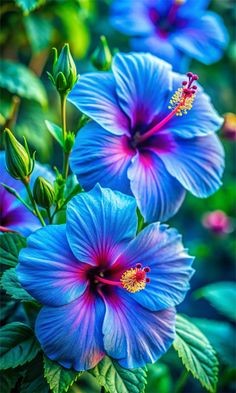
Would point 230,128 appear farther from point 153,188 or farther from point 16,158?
point 16,158

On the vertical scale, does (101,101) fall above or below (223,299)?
above

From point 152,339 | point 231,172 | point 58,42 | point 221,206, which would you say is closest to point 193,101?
point 152,339

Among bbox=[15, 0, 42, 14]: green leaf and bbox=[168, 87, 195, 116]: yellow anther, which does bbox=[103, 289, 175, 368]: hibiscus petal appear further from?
bbox=[15, 0, 42, 14]: green leaf

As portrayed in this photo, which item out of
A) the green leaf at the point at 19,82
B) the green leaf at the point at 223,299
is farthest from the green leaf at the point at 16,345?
the green leaf at the point at 19,82

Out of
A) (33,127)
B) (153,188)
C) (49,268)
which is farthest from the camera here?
(33,127)

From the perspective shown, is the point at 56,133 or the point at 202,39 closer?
the point at 56,133

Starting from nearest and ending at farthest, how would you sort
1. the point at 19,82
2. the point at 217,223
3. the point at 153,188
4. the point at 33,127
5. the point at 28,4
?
the point at 153,188 → the point at 28,4 → the point at 19,82 → the point at 33,127 → the point at 217,223

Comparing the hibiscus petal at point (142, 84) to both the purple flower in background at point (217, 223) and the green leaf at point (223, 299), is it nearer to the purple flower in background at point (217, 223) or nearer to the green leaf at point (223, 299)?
the green leaf at point (223, 299)

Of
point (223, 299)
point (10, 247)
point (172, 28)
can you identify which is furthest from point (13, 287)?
point (172, 28)
